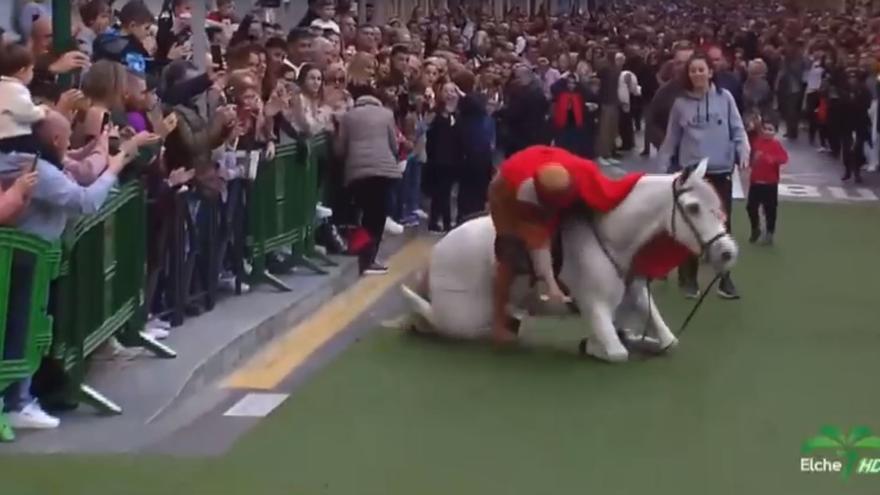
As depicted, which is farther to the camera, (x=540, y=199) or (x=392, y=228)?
(x=392, y=228)

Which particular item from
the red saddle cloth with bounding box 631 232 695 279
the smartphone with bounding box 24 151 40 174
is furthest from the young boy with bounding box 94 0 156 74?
the red saddle cloth with bounding box 631 232 695 279

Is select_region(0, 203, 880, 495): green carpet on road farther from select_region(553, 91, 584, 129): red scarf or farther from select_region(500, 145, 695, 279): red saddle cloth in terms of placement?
select_region(553, 91, 584, 129): red scarf

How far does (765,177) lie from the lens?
720 inches

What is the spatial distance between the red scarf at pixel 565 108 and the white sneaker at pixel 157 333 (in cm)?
1340

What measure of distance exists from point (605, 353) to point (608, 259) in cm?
61

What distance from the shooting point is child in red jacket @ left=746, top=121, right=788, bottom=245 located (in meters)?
18.2

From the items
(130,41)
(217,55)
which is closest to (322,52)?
(217,55)

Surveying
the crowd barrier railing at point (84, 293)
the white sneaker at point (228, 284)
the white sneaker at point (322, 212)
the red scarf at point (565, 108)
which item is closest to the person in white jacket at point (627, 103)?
the red scarf at point (565, 108)

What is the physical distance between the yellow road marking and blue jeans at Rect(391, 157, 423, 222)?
1493 millimetres

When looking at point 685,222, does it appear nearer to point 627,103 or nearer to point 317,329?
point 317,329

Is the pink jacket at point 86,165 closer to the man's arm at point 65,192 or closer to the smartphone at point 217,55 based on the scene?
the man's arm at point 65,192

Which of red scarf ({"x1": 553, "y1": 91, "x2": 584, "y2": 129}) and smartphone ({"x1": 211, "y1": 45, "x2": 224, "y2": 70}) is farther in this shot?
red scarf ({"x1": 553, "y1": 91, "x2": 584, "y2": 129})

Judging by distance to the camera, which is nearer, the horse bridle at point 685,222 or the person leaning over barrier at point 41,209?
the person leaning over barrier at point 41,209

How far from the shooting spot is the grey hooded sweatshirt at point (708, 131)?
1419 cm
